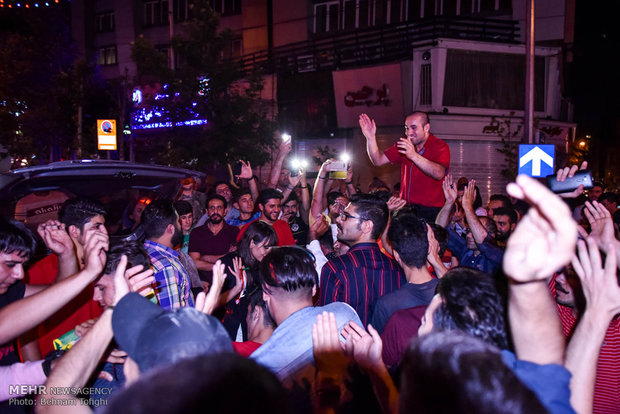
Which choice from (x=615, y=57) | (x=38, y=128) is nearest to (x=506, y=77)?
(x=615, y=57)

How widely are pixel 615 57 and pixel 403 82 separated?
44.8 feet

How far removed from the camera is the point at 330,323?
2.17m

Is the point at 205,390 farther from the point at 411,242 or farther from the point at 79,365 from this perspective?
the point at 411,242

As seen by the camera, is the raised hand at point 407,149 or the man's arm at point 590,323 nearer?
the man's arm at point 590,323

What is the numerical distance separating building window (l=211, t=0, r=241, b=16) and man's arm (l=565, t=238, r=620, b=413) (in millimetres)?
25631

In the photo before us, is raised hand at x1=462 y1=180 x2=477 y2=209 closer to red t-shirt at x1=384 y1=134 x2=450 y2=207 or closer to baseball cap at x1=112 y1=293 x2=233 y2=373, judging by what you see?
red t-shirt at x1=384 y1=134 x2=450 y2=207

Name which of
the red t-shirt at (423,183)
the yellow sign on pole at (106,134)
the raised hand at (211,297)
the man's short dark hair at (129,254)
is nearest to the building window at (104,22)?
the yellow sign on pole at (106,134)

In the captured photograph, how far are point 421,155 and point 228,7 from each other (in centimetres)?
2329

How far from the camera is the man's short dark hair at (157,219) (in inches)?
162

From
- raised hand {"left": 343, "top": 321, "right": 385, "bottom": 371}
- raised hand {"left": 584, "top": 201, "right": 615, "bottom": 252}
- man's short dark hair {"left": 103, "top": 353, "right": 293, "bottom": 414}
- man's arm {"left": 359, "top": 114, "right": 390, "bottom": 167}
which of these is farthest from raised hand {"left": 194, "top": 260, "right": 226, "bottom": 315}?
man's arm {"left": 359, "top": 114, "right": 390, "bottom": 167}

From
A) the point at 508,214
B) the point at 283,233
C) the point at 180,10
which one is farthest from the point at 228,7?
the point at 508,214

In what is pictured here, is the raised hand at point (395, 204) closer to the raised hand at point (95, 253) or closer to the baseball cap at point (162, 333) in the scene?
the raised hand at point (95, 253)

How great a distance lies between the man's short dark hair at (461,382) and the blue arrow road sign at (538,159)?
26.6 ft

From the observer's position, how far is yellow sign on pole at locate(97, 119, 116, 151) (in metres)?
15.1
